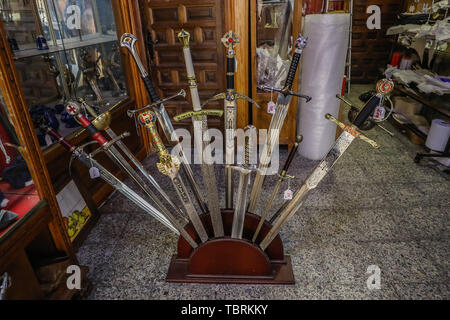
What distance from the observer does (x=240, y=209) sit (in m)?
1.52

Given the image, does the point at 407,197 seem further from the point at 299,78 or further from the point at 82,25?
the point at 82,25

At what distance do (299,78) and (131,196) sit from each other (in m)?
2.21

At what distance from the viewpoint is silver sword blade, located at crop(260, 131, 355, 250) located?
1.36 m

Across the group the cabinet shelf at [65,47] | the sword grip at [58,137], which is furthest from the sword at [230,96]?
the cabinet shelf at [65,47]

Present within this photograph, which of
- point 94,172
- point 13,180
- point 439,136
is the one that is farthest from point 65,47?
point 439,136

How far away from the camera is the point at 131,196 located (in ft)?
5.23

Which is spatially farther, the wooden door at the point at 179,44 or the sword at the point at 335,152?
the wooden door at the point at 179,44

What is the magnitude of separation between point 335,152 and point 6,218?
1433mm

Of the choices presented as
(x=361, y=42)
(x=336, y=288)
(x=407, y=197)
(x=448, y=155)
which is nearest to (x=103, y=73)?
(x=336, y=288)

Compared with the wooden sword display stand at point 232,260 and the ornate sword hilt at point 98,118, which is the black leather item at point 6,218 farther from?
the wooden sword display stand at point 232,260

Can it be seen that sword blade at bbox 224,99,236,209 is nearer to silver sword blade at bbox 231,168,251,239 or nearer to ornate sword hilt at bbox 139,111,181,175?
silver sword blade at bbox 231,168,251,239

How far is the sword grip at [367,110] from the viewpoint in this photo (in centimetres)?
121

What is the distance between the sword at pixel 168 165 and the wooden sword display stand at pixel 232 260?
0.09m

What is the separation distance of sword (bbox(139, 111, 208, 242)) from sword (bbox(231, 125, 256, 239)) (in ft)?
0.58
